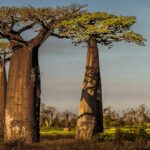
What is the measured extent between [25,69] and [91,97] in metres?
6.54

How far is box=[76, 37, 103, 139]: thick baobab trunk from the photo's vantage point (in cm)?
2394

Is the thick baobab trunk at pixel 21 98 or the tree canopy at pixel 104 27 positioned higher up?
the tree canopy at pixel 104 27

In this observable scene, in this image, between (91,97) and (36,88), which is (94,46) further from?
(36,88)

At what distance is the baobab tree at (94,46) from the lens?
23578mm

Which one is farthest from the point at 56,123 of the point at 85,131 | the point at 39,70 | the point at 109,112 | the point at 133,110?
the point at 39,70

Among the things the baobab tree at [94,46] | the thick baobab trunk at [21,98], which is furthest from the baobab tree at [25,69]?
the baobab tree at [94,46]

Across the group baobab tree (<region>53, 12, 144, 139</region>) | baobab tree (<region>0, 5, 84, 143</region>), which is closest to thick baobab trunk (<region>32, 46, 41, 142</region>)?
baobab tree (<region>0, 5, 84, 143</region>)

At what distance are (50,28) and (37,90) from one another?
206cm

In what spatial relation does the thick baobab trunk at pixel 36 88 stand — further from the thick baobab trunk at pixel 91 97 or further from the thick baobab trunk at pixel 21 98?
the thick baobab trunk at pixel 91 97

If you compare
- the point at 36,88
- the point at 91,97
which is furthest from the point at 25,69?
the point at 91,97

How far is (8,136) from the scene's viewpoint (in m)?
18.2

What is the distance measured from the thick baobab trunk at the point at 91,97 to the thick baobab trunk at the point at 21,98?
627 cm

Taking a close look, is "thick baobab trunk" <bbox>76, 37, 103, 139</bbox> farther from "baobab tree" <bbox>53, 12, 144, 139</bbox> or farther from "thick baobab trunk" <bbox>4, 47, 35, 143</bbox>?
"thick baobab trunk" <bbox>4, 47, 35, 143</bbox>

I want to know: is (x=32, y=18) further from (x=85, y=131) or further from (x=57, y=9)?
(x=85, y=131)
